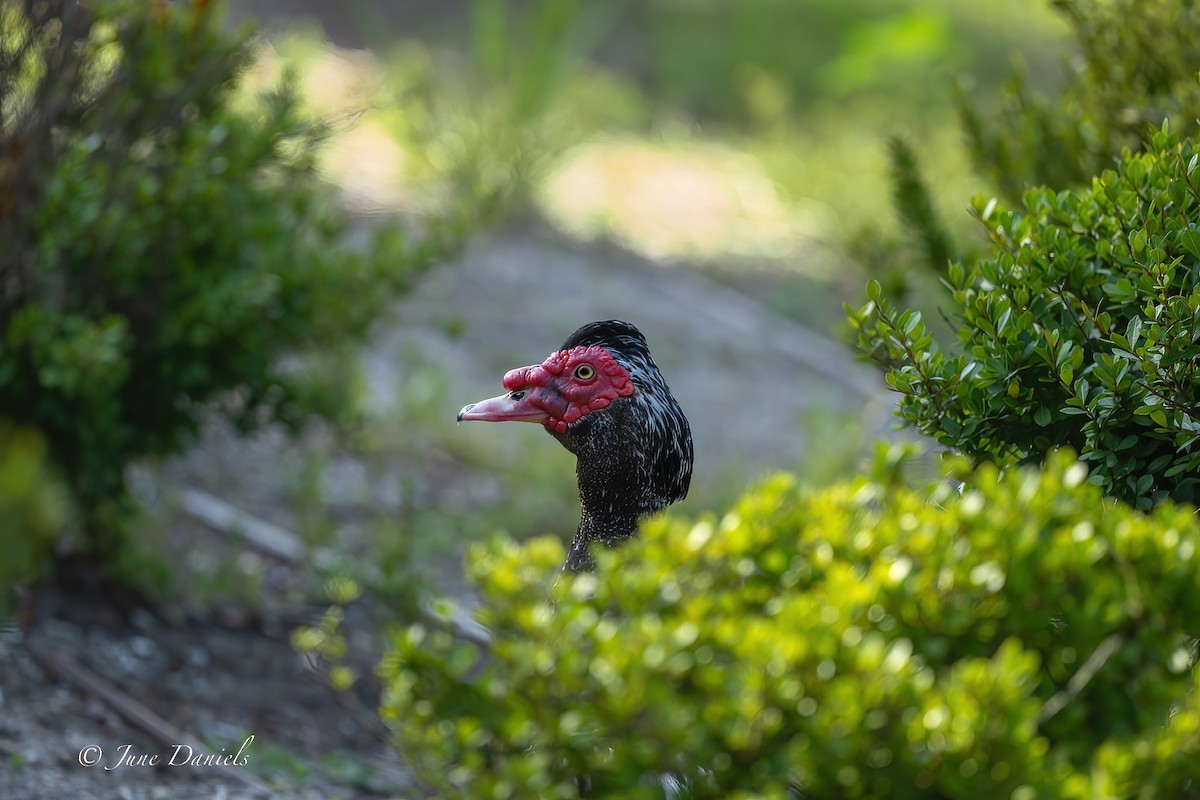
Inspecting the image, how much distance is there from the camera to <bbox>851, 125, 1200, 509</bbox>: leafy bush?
216 centimetres

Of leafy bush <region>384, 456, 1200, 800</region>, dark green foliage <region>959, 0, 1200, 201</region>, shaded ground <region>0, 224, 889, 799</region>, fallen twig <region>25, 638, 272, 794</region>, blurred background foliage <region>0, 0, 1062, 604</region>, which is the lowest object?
shaded ground <region>0, 224, 889, 799</region>

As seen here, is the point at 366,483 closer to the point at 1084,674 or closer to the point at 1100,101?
the point at 1100,101

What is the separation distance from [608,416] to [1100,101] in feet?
6.26

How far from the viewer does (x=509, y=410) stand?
272cm

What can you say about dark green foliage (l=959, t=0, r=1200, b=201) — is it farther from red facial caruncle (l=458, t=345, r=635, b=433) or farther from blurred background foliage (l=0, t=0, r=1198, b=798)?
red facial caruncle (l=458, t=345, r=635, b=433)

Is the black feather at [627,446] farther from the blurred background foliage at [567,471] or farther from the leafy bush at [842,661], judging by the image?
the leafy bush at [842,661]

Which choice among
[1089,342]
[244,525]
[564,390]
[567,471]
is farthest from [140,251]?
[1089,342]

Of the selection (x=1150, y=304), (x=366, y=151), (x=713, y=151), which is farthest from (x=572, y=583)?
(x=713, y=151)

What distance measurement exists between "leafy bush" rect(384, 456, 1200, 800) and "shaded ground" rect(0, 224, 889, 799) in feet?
5.27

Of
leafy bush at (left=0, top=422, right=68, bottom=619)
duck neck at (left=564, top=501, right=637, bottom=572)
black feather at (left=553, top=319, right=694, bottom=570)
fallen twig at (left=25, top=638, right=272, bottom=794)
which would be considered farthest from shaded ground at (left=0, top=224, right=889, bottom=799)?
leafy bush at (left=0, top=422, right=68, bottom=619)

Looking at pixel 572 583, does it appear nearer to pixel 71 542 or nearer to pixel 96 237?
pixel 96 237

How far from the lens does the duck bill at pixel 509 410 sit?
270cm

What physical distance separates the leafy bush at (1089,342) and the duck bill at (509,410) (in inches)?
27.9

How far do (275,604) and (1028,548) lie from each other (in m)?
3.41
